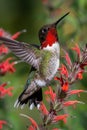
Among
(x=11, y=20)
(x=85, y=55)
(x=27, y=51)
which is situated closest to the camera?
(x=85, y=55)

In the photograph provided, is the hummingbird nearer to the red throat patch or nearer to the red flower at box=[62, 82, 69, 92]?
the red throat patch

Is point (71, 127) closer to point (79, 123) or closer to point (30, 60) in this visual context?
point (79, 123)

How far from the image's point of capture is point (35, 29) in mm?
7746

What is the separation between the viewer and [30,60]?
4090 millimetres

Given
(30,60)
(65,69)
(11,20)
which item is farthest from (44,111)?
(11,20)

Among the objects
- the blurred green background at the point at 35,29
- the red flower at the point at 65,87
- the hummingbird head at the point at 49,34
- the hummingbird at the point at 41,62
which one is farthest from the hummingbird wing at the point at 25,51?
the red flower at the point at 65,87

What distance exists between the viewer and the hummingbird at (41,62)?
4121 millimetres

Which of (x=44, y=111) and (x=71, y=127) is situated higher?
(x=44, y=111)

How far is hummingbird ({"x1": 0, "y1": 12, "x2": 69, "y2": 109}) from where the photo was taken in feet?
13.5

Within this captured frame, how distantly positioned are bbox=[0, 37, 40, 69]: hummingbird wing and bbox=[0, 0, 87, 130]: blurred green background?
331 mm

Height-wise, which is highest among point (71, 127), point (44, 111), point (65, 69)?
point (65, 69)

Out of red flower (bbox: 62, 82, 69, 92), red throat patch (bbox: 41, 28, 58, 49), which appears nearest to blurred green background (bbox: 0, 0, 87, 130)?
red throat patch (bbox: 41, 28, 58, 49)

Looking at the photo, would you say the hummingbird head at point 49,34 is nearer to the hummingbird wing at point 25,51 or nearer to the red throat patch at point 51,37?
the red throat patch at point 51,37

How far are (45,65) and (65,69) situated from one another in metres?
0.76
